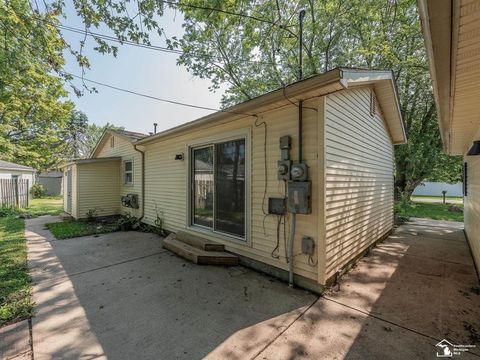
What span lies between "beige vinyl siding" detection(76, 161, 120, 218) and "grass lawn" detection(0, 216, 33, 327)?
8.72 feet

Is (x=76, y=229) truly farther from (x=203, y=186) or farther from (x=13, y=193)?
(x=13, y=193)

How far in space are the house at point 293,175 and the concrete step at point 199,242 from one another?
5.3 inches

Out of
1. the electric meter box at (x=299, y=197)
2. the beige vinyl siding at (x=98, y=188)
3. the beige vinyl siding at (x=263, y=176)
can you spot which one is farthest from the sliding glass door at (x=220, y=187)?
the beige vinyl siding at (x=98, y=188)

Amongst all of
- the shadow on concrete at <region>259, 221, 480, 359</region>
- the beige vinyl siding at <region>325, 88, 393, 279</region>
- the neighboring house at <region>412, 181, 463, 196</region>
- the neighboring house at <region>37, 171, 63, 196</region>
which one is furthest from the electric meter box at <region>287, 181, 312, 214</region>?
the neighboring house at <region>37, 171, 63, 196</region>

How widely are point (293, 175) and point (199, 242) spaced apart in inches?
102

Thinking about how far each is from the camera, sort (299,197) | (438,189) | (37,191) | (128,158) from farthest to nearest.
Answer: (438,189), (37,191), (128,158), (299,197)

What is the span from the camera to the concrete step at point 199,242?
4.61m

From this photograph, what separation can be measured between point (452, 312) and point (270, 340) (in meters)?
2.43

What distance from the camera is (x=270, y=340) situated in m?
2.30

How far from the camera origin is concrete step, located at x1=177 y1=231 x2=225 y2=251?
4.61 meters

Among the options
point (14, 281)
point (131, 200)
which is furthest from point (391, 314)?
point (131, 200)

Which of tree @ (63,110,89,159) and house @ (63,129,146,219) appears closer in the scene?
house @ (63,129,146,219)

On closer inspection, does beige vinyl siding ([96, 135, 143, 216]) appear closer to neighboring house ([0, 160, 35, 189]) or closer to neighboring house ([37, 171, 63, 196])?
neighboring house ([0, 160, 35, 189])

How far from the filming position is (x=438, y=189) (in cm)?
2352
